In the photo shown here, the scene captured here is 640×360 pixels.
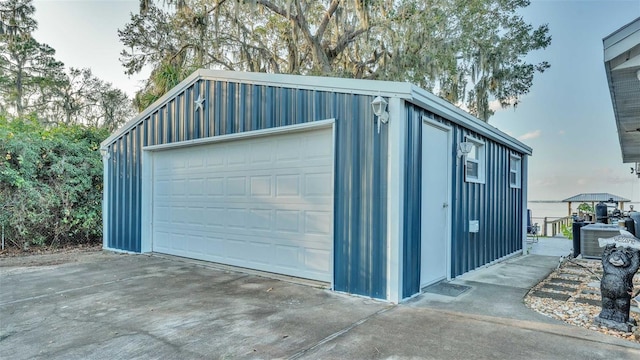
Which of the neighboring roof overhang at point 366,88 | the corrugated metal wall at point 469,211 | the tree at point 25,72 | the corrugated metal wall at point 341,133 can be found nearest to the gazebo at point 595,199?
the corrugated metal wall at point 469,211

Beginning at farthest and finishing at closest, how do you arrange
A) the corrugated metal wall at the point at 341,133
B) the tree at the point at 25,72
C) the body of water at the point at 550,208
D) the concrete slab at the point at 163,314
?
the tree at the point at 25,72 < the body of water at the point at 550,208 < the corrugated metal wall at the point at 341,133 < the concrete slab at the point at 163,314

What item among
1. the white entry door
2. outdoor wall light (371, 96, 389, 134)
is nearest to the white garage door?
outdoor wall light (371, 96, 389, 134)

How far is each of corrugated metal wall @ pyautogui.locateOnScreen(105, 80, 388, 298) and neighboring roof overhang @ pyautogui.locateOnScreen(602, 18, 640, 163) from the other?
2025mm

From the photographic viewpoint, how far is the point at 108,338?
111 inches

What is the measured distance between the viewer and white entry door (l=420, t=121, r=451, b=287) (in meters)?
4.34

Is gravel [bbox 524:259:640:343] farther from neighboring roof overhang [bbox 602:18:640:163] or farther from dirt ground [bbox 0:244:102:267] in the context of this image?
dirt ground [bbox 0:244:102:267]

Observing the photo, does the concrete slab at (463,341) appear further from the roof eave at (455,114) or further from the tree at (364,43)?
the tree at (364,43)

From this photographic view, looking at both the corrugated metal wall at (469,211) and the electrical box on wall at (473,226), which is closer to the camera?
the corrugated metal wall at (469,211)

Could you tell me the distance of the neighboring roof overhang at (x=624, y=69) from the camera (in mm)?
2838

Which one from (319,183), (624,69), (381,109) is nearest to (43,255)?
(319,183)

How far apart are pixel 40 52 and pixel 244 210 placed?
713 inches

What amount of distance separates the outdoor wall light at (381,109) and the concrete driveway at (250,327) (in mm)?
1929

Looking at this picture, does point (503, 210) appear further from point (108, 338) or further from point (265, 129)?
point (108, 338)

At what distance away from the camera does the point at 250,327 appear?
9.96ft
